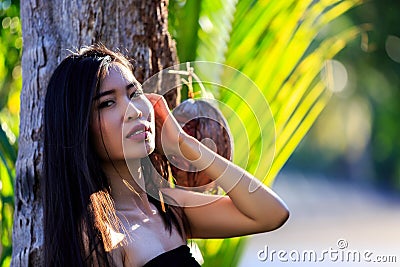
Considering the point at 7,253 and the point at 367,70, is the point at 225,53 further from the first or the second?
the point at 367,70

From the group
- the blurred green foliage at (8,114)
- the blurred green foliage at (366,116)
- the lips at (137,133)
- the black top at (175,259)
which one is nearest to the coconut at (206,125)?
the black top at (175,259)

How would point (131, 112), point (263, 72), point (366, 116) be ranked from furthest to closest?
point (366, 116) < point (263, 72) < point (131, 112)

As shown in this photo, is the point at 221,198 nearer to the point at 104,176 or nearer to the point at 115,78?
the point at 104,176

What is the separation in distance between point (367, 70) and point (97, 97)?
2071 centimetres

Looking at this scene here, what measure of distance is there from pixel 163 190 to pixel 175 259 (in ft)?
0.92

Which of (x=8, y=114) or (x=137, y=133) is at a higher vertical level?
(x=137, y=133)

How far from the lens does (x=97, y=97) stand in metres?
2.41

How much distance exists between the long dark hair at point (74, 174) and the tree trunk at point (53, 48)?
0.45 meters

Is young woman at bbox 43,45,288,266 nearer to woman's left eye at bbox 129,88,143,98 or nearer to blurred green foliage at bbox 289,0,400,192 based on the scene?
woman's left eye at bbox 129,88,143,98

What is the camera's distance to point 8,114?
14.5 ft

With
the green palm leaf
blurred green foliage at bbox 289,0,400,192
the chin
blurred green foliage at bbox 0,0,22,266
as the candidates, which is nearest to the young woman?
the chin

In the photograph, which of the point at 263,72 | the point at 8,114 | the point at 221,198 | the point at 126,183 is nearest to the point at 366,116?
the point at 8,114

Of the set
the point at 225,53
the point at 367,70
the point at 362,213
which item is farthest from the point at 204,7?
the point at 362,213

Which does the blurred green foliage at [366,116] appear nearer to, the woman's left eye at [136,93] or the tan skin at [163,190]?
the tan skin at [163,190]
